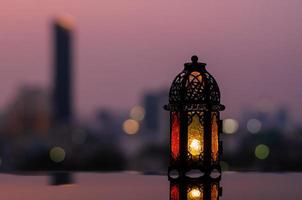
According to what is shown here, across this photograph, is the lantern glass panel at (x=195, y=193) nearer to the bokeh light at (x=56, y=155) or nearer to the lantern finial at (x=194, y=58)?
the lantern finial at (x=194, y=58)

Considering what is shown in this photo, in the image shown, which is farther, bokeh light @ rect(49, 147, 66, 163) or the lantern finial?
bokeh light @ rect(49, 147, 66, 163)

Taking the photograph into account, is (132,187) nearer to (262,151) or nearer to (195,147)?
(195,147)

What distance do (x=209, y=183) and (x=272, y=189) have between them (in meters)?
0.71

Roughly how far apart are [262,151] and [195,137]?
18.2 m

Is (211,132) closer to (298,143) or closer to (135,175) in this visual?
(135,175)

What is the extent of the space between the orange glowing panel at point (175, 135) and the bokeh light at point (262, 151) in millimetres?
15810

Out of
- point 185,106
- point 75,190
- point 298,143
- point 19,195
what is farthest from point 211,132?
point 298,143

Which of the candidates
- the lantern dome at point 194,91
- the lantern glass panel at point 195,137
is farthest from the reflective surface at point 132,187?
the lantern dome at point 194,91

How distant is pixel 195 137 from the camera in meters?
6.07

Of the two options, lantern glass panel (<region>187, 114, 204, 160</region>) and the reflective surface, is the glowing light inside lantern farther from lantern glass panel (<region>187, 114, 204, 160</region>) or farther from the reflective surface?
the reflective surface

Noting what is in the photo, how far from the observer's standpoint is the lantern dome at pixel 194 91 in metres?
6.02

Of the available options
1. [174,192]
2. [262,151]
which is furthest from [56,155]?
[174,192]

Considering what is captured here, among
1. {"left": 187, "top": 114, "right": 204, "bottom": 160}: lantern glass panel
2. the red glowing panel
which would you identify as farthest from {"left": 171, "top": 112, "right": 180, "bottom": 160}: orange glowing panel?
the red glowing panel

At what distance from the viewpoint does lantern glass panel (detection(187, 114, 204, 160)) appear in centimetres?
602
